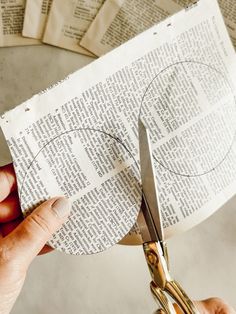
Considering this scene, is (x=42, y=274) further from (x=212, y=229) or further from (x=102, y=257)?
(x=212, y=229)

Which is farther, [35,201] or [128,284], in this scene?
[128,284]

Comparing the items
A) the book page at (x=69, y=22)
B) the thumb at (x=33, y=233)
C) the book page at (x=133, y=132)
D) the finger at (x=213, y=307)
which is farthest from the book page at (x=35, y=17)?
the finger at (x=213, y=307)

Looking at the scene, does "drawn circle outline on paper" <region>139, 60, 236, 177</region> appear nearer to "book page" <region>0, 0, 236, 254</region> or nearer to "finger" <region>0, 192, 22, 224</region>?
"book page" <region>0, 0, 236, 254</region>

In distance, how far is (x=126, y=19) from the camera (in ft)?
2.04

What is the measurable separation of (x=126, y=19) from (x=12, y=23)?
0.49 ft

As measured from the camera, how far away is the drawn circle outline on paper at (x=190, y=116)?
52 cm

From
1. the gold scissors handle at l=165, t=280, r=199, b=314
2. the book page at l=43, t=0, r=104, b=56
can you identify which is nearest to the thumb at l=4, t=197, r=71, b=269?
the gold scissors handle at l=165, t=280, r=199, b=314

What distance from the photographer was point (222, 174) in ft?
1.79

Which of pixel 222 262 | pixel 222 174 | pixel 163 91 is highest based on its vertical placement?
pixel 163 91

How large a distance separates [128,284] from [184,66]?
27 centimetres

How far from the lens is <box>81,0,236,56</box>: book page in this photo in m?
0.62

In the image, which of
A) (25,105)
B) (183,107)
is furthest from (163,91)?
(25,105)

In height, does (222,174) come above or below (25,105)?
below

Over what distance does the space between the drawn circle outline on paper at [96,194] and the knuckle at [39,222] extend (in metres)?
0.03
